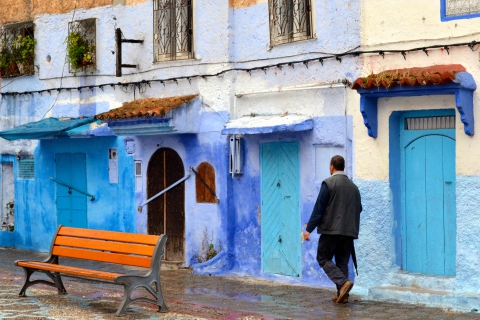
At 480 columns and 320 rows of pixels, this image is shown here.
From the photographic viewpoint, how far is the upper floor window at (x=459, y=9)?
11000mm

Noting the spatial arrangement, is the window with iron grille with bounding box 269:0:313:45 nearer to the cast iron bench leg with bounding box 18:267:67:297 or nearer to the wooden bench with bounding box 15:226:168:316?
the wooden bench with bounding box 15:226:168:316

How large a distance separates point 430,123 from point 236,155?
352 centimetres

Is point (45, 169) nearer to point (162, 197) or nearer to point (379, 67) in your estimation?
point (162, 197)

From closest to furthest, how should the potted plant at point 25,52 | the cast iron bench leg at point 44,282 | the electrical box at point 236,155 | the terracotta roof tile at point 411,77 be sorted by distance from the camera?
the terracotta roof tile at point 411,77 → the cast iron bench leg at point 44,282 → the electrical box at point 236,155 → the potted plant at point 25,52

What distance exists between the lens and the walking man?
35.3 ft

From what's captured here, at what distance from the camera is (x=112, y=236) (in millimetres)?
10938

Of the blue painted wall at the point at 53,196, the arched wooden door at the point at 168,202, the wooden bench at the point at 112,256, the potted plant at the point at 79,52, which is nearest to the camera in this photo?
the wooden bench at the point at 112,256

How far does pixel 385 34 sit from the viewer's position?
11.9 metres

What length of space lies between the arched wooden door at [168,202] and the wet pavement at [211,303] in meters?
1.57

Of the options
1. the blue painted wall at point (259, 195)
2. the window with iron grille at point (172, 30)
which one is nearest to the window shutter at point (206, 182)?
the blue painted wall at point (259, 195)

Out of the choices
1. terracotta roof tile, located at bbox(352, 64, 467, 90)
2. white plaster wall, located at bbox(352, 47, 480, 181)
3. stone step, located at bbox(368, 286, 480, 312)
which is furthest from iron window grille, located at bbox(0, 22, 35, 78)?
stone step, located at bbox(368, 286, 480, 312)

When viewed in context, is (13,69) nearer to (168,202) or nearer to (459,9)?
(168,202)

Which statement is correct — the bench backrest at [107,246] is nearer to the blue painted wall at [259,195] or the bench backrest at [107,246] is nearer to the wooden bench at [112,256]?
the wooden bench at [112,256]

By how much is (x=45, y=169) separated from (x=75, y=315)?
8.22 metres
